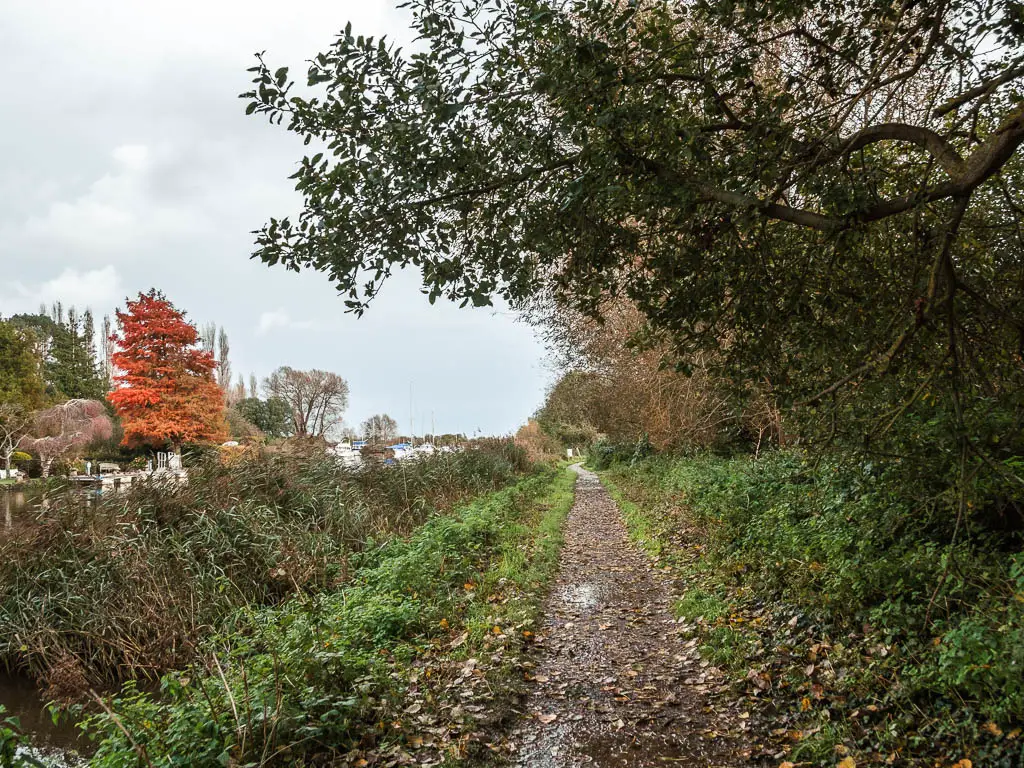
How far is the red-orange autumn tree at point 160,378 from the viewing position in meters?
30.1

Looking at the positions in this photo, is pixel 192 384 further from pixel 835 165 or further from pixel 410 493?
pixel 835 165

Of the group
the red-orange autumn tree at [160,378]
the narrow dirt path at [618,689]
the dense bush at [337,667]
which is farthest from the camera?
the red-orange autumn tree at [160,378]

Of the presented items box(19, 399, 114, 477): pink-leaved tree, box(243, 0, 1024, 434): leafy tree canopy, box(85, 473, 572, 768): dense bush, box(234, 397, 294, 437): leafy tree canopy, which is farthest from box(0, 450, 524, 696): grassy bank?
box(234, 397, 294, 437): leafy tree canopy

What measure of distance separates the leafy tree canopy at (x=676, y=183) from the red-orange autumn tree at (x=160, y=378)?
30922mm

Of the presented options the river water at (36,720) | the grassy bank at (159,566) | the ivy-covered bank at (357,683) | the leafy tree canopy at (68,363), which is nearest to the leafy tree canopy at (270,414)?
the leafy tree canopy at (68,363)

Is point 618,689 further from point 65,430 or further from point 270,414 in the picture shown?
point 270,414

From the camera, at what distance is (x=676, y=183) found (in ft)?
11.9

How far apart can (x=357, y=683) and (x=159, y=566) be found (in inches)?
178

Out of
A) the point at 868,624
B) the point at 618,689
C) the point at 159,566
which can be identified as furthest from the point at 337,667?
the point at 159,566

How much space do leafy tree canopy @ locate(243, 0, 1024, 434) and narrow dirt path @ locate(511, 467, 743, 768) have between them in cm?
250

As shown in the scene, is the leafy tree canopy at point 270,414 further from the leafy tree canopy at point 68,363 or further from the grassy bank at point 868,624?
the grassy bank at point 868,624

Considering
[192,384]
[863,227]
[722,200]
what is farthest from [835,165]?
[192,384]

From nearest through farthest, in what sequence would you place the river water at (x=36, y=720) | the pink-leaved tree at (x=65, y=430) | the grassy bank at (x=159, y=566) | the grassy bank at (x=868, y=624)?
the grassy bank at (x=868, y=624), the river water at (x=36, y=720), the grassy bank at (x=159, y=566), the pink-leaved tree at (x=65, y=430)

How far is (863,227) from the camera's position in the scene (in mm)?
3789
